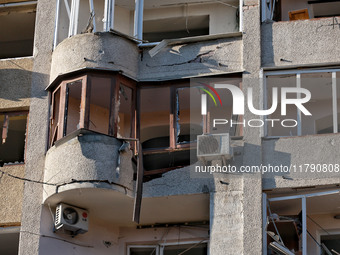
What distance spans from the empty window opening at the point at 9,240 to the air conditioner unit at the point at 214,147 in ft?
13.4

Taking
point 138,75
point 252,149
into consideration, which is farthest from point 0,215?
point 252,149

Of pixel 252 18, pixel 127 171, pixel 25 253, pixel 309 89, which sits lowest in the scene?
pixel 25 253

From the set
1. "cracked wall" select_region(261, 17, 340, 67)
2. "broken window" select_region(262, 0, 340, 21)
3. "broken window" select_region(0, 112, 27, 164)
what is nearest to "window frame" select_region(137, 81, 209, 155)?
"cracked wall" select_region(261, 17, 340, 67)

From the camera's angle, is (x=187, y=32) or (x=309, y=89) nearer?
(x=309, y=89)

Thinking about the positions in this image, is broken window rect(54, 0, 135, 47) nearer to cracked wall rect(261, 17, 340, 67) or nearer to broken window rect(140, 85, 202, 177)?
broken window rect(140, 85, 202, 177)

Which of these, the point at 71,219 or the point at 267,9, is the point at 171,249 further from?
the point at 267,9

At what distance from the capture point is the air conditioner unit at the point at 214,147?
1769 centimetres

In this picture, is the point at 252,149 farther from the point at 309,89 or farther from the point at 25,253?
the point at 25,253

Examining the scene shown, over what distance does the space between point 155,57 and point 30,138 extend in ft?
10.2

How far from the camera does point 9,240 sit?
772 inches

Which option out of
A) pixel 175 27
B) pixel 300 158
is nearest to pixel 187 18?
pixel 175 27

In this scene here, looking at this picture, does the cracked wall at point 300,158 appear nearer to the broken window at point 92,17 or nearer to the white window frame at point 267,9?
the white window frame at point 267,9

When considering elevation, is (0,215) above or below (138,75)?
below

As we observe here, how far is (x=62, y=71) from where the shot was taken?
19.0 meters
